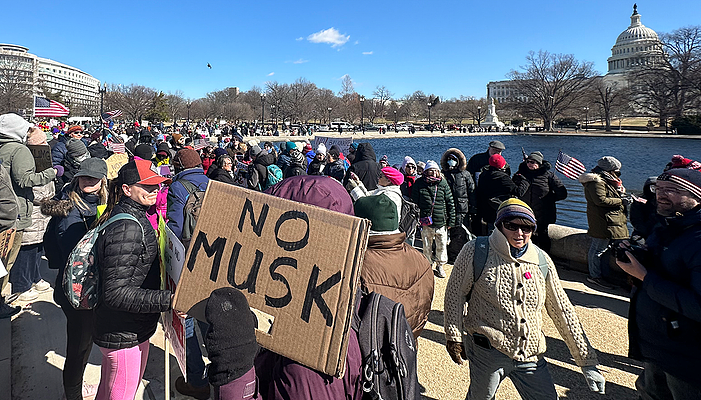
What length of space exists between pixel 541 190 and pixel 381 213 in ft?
13.5

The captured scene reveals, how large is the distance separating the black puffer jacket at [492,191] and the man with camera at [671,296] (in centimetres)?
302

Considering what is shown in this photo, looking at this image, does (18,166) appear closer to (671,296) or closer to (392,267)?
(392,267)

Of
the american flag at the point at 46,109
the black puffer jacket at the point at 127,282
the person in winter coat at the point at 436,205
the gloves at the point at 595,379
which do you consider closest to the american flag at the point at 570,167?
the person in winter coat at the point at 436,205

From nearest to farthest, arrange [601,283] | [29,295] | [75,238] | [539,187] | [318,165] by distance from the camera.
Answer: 1. [75,238]
2. [29,295]
3. [601,283]
4. [539,187]
5. [318,165]

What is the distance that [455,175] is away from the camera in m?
5.93

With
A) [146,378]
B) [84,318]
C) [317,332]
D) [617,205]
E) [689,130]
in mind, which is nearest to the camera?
[317,332]

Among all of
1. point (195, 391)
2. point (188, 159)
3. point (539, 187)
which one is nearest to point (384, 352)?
point (195, 391)

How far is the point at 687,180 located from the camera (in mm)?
2207

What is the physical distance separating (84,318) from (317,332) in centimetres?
206

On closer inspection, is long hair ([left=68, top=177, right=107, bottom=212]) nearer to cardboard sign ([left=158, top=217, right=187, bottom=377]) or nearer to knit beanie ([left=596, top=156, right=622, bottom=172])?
cardboard sign ([left=158, top=217, right=187, bottom=377])

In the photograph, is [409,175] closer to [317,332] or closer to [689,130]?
[317,332]

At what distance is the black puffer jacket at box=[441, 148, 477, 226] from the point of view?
5.85 meters

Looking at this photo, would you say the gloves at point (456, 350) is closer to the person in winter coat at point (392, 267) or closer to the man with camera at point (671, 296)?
the person in winter coat at point (392, 267)

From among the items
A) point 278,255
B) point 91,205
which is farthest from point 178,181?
point 278,255
